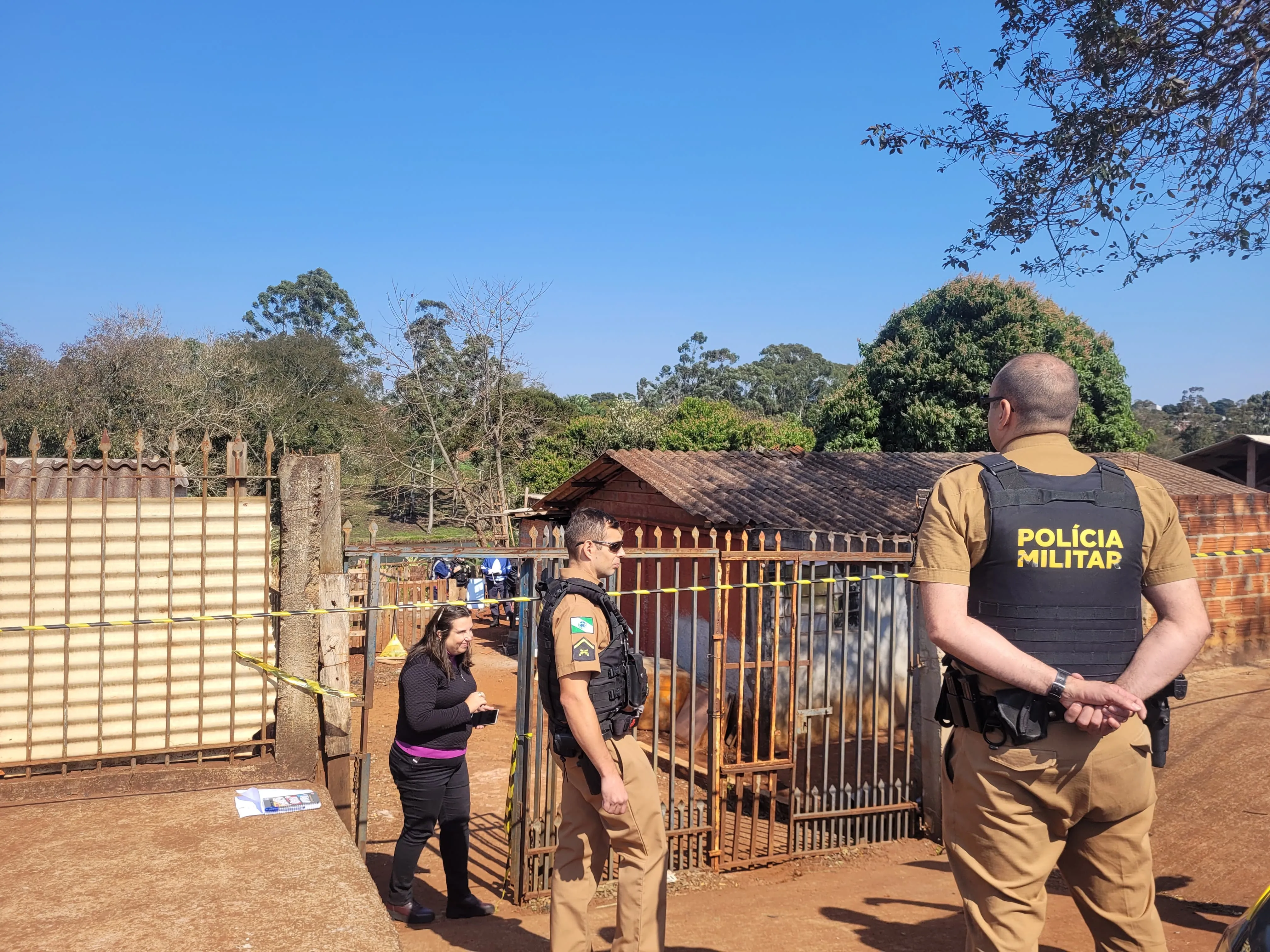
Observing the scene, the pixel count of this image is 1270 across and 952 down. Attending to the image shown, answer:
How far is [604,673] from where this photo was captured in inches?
136

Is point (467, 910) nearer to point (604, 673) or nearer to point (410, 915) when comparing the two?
point (410, 915)

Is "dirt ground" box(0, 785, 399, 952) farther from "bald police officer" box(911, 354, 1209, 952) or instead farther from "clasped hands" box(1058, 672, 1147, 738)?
"clasped hands" box(1058, 672, 1147, 738)

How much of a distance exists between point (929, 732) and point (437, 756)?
9.97 ft

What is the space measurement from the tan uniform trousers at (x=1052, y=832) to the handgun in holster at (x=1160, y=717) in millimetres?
126

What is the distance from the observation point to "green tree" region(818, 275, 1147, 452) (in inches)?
834

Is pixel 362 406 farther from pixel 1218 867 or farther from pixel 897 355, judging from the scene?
pixel 1218 867

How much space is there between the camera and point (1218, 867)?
478 centimetres

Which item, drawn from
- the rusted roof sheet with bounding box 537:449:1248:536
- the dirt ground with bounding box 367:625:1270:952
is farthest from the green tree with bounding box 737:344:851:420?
the dirt ground with bounding box 367:625:1270:952

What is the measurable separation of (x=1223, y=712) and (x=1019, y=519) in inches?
287

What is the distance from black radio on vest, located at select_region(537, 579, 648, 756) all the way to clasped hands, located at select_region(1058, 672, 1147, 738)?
1.61m

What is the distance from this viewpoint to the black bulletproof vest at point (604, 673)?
11.1ft

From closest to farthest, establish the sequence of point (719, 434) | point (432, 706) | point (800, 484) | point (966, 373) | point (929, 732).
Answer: point (432, 706)
point (929, 732)
point (800, 484)
point (966, 373)
point (719, 434)

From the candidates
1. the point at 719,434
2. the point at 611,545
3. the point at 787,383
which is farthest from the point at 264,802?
the point at 787,383

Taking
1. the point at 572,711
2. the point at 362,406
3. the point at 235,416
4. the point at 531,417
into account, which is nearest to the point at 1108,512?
the point at 572,711
